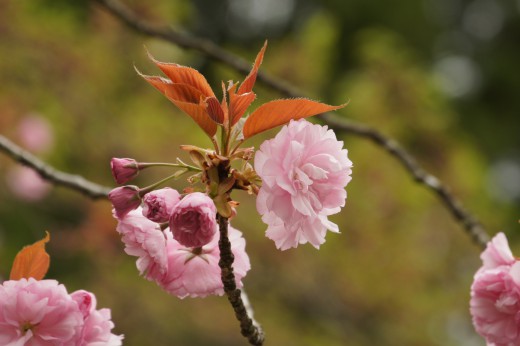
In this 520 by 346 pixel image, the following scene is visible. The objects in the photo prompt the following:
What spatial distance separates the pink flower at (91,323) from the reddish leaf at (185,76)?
311mm

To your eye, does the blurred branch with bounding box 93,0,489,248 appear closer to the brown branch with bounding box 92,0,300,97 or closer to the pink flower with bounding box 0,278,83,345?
the brown branch with bounding box 92,0,300,97

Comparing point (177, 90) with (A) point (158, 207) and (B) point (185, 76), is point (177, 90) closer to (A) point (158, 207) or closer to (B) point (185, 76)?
(B) point (185, 76)

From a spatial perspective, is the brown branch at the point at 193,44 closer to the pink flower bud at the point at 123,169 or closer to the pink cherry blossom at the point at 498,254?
the pink cherry blossom at the point at 498,254

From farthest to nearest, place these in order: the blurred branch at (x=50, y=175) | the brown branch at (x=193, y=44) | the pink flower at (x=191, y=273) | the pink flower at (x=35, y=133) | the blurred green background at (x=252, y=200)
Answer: the pink flower at (x=35, y=133)
the blurred green background at (x=252, y=200)
the brown branch at (x=193, y=44)
the blurred branch at (x=50, y=175)
the pink flower at (x=191, y=273)

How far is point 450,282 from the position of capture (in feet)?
14.2

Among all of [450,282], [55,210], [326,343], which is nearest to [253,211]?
[326,343]

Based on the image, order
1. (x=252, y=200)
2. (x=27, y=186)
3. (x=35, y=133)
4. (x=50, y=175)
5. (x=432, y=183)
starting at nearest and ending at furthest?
(x=50, y=175) < (x=432, y=183) < (x=252, y=200) < (x=35, y=133) < (x=27, y=186)

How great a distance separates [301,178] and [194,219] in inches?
5.4

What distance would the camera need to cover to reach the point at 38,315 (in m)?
0.88

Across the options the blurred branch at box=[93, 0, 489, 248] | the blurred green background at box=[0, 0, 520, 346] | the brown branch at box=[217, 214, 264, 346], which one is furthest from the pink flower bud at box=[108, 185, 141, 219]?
the blurred green background at box=[0, 0, 520, 346]

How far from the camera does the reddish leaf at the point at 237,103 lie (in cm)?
84

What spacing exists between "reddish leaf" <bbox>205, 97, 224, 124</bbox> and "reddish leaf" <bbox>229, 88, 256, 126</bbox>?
2 cm

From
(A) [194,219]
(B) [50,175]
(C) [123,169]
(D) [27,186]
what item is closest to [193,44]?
(B) [50,175]

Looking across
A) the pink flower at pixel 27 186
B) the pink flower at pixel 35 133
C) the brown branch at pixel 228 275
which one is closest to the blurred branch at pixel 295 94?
the brown branch at pixel 228 275
